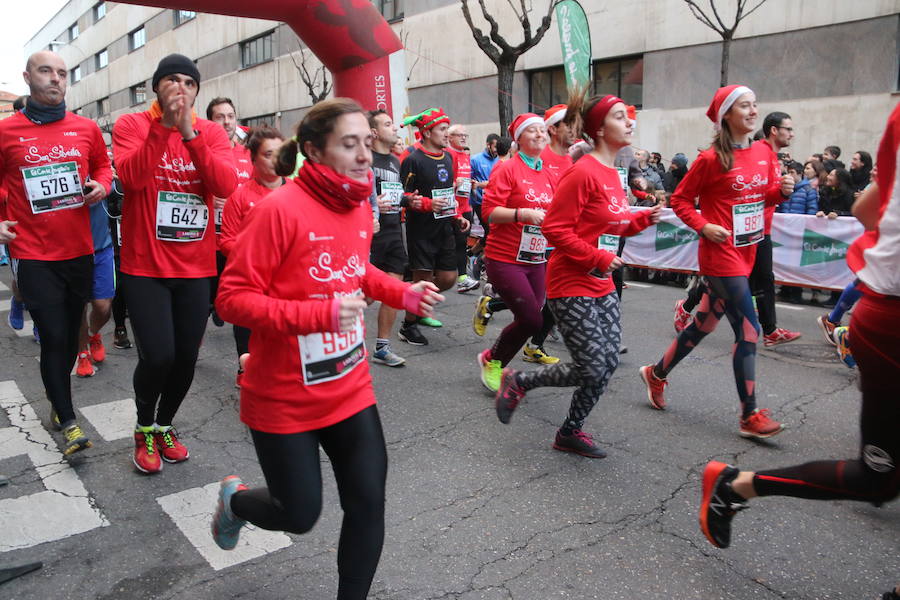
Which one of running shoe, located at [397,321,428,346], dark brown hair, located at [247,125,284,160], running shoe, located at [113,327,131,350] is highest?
dark brown hair, located at [247,125,284,160]

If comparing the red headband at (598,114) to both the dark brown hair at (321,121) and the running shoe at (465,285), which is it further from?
the running shoe at (465,285)

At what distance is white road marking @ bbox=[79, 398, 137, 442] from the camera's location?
459cm

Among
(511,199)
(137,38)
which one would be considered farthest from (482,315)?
(137,38)

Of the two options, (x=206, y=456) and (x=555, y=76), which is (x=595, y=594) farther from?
(x=555, y=76)

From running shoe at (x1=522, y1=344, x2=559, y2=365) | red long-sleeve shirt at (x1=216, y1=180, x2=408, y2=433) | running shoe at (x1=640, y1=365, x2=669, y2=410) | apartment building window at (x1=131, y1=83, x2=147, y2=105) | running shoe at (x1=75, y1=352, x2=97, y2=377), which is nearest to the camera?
red long-sleeve shirt at (x1=216, y1=180, x2=408, y2=433)

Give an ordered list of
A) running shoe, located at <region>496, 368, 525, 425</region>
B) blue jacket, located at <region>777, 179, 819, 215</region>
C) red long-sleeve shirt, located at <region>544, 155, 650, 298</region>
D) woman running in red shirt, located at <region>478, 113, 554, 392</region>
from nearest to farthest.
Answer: red long-sleeve shirt, located at <region>544, 155, 650, 298</region> → running shoe, located at <region>496, 368, 525, 425</region> → woman running in red shirt, located at <region>478, 113, 554, 392</region> → blue jacket, located at <region>777, 179, 819, 215</region>

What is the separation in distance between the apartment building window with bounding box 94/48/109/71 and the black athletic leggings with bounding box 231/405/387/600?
56261 mm

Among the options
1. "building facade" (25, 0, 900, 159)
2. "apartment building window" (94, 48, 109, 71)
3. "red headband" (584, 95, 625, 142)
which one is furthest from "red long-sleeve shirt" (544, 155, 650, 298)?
"apartment building window" (94, 48, 109, 71)

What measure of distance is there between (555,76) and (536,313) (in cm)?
1631

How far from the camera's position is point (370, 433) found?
240 centimetres

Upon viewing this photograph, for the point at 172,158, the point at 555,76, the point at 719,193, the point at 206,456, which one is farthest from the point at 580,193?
the point at 555,76

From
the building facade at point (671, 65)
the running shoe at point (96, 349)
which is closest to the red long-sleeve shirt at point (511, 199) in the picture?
the running shoe at point (96, 349)

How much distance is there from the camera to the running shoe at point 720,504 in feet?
9.19

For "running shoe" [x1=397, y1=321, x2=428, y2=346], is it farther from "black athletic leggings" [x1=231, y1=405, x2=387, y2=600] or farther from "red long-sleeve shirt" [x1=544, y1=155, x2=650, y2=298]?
A: "black athletic leggings" [x1=231, y1=405, x2=387, y2=600]
